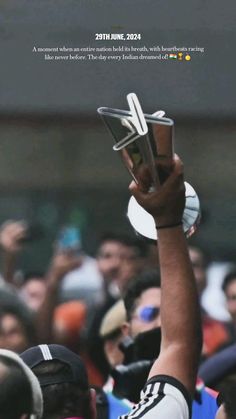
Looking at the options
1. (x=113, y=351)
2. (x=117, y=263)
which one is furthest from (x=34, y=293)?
(x=113, y=351)

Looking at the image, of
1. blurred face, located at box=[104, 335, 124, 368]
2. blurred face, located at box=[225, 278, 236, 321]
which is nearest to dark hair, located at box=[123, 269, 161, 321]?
blurred face, located at box=[104, 335, 124, 368]

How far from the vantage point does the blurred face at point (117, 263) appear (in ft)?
11.5

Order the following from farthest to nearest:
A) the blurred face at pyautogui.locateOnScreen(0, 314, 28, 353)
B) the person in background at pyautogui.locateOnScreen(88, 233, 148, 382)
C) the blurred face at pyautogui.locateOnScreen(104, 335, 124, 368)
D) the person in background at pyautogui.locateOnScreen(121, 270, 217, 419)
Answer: the person in background at pyautogui.locateOnScreen(88, 233, 148, 382)
the blurred face at pyautogui.locateOnScreen(0, 314, 28, 353)
the blurred face at pyautogui.locateOnScreen(104, 335, 124, 368)
the person in background at pyautogui.locateOnScreen(121, 270, 217, 419)

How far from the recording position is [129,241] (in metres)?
3.58

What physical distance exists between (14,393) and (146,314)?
3.92 ft

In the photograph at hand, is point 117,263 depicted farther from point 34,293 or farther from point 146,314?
point 146,314

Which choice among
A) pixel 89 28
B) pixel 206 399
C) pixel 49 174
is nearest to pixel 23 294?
pixel 49 174

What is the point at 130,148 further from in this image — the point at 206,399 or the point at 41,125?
the point at 41,125

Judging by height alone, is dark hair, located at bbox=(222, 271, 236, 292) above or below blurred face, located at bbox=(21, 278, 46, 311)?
above

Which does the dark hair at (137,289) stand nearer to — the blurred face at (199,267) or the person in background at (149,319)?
the person in background at (149,319)

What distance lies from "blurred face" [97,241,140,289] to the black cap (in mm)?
2057

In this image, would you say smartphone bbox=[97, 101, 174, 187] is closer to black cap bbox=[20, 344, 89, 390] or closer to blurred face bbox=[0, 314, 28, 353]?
black cap bbox=[20, 344, 89, 390]

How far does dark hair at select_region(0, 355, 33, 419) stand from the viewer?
1.04 m

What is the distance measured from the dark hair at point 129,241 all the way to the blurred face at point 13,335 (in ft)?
1.56
